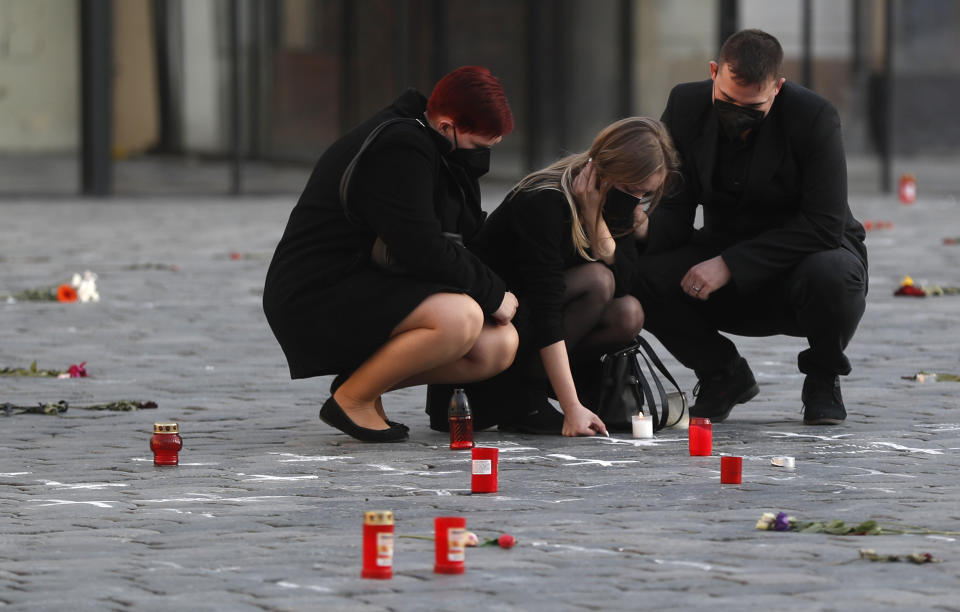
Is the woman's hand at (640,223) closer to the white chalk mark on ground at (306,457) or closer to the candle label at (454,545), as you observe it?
the white chalk mark on ground at (306,457)

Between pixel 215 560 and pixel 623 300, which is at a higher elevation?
pixel 623 300

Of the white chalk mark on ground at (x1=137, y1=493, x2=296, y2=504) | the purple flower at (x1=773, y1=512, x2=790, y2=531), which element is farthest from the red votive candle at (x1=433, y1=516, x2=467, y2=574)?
the white chalk mark on ground at (x1=137, y1=493, x2=296, y2=504)

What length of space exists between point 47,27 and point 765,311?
578 inches

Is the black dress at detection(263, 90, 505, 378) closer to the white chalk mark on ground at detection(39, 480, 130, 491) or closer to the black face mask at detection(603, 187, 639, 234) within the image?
the black face mask at detection(603, 187, 639, 234)

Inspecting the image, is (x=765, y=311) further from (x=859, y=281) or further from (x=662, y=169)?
(x=662, y=169)

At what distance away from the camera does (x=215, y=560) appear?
445 centimetres

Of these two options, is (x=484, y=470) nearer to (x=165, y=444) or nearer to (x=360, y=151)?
(x=165, y=444)

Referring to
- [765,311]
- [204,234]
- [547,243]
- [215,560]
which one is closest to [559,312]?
[547,243]

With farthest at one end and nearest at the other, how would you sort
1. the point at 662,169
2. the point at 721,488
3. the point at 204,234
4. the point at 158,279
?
the point at 204,234
the point at 158,279
the point at 662,169
the point at 721,488

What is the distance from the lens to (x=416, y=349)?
20.1 ft

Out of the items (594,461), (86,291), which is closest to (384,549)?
(594,461)

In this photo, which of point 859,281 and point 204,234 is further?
point 204,234

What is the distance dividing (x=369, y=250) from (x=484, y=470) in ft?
3.99

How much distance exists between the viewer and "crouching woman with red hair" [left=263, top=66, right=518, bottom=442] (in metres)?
5.97
